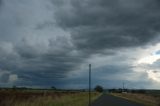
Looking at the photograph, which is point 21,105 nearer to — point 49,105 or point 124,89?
point 49,105

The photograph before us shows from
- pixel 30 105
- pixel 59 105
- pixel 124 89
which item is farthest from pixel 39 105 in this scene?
pixel 124 89

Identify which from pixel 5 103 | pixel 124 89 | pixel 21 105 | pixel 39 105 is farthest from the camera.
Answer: pixel 124 89

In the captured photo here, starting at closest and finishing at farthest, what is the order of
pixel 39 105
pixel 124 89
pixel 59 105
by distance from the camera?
pixel 39 105 < pixel 59 105 < pixel 124 89

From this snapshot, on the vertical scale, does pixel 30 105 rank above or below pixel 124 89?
below

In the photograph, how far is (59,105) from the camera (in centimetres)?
2747

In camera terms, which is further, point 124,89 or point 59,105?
point 124,89

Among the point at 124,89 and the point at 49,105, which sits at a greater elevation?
the point at 124,89

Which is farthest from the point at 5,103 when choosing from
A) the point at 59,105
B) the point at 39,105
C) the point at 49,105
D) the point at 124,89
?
the point at 124,89

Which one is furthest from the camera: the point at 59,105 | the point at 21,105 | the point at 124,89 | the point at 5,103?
the point at 124,89

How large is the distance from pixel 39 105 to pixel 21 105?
300cm

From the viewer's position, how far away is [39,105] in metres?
24.1

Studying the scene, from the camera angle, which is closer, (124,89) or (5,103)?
(5,103)

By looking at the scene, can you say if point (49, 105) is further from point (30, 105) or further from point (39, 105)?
point (30, 105)

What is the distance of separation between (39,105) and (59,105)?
3.65m
